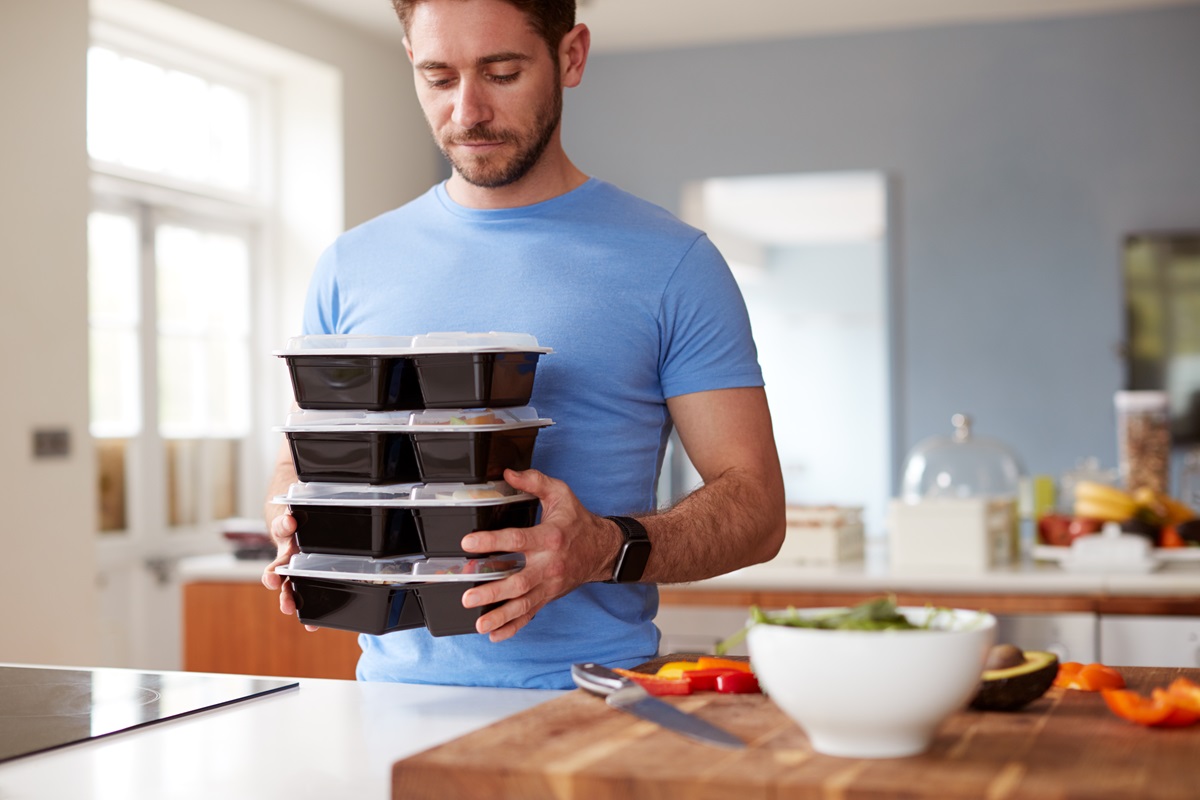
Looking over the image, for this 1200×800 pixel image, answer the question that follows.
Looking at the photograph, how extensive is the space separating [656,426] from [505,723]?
1.92 ft

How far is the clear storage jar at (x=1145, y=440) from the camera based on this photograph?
368 cm

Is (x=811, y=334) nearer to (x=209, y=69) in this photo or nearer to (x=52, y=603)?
(x=209, y=69)

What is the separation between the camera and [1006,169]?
5695 millimetres

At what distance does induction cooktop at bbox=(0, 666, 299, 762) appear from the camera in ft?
3.83

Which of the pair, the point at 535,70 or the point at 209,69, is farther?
the point at 209,69

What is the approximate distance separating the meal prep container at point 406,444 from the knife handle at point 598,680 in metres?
0.20

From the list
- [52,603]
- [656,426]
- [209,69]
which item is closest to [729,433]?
[656,426]

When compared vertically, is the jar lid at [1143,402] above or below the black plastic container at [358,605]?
above

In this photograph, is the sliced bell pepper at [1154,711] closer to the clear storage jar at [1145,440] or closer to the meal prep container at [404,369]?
the meal prep container at [404,369]

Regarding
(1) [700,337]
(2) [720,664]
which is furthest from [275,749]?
(1) [700,337]

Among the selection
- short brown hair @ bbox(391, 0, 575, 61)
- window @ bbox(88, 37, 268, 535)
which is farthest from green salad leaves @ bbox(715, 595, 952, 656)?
window @ bbox(88, 37, 268, 535)

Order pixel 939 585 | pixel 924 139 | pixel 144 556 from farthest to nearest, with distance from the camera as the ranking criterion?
pixel 924 139, pixel 144 556, pixel 939 585

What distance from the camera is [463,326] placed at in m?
1.49

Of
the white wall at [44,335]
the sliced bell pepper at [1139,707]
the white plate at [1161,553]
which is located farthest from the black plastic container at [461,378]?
the white wall at [44,335]
